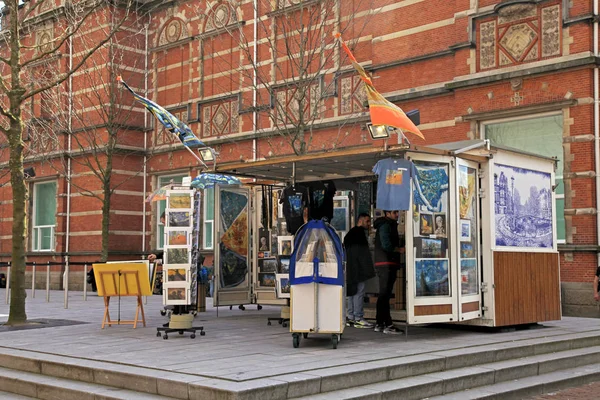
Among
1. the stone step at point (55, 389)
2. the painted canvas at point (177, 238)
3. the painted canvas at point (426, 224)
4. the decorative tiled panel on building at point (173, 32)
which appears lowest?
the stone step at point (55, 389)

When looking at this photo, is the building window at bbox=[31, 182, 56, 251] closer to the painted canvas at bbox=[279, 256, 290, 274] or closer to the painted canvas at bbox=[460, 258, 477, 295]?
the painted canvas at bbox=[279, 256, 290, 274]

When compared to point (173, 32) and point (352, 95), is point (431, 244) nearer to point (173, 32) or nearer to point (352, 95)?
point (352, 95)

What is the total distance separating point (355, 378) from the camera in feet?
25.3

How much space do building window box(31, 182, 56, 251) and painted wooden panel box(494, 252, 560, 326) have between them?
68.8 ft

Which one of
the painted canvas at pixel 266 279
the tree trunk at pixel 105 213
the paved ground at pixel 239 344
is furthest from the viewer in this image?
the tree trunk at pixel 105 213

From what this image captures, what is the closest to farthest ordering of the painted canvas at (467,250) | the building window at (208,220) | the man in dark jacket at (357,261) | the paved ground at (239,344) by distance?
1. the paved ground at (239,344)
2. the painted canvas at (467,250)
3. the man in dark jacket at (357,261)
4. the building window at (208,220)

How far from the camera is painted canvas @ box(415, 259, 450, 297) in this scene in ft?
34.2

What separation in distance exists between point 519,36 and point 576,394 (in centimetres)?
1007

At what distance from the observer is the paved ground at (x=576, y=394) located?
341 inches

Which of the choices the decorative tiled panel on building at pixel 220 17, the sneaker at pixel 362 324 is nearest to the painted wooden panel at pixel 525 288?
the sneaker at pixel 362 324

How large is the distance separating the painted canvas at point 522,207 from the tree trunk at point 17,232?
27.3 feet

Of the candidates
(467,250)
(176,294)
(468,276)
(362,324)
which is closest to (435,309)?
(468,276)

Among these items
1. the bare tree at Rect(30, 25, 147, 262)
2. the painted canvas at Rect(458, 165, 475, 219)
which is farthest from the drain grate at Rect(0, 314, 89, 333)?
the bare tree at Rect(30, 25, 147, 262)

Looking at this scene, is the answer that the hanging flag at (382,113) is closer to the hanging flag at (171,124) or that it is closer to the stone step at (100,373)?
the hanging flag at (171,124)
